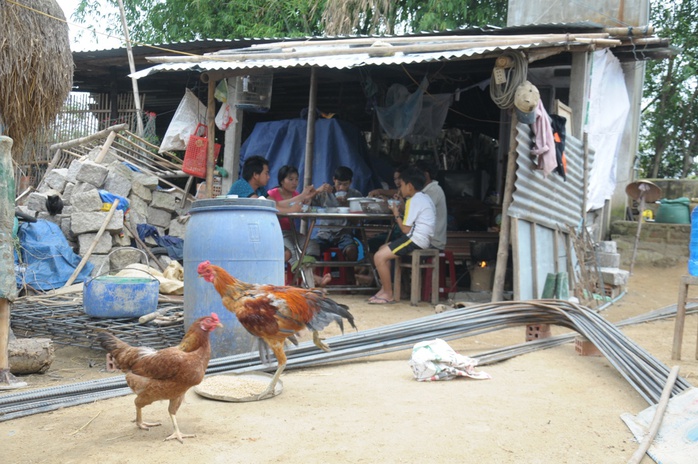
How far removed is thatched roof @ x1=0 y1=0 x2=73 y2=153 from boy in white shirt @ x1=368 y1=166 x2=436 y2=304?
3894mm

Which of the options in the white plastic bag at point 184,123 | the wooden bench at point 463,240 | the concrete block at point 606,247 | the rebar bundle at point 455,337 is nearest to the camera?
the rebar bundle at point 455,337

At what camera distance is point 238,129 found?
994cm

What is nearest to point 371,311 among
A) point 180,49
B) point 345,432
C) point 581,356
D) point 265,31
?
point 581,356

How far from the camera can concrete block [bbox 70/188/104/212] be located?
8.63 m

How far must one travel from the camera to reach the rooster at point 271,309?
14.4 feet

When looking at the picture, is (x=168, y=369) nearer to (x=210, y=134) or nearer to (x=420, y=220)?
(x=420, y=220)

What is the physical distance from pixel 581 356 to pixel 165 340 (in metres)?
3.32

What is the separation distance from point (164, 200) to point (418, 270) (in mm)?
4107

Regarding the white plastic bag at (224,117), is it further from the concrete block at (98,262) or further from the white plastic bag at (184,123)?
the concrete block at (98,262)

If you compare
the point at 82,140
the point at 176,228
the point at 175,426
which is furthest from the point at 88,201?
the point at 175,426

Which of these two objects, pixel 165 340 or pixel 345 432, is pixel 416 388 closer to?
pixel 345 432

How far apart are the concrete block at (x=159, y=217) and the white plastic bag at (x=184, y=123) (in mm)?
906

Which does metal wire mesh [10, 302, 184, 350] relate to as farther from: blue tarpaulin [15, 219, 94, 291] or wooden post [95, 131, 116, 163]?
wooden post [95, 131, 116, 163]

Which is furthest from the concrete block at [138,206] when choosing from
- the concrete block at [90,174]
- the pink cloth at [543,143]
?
the pink cloth at [543,143]
